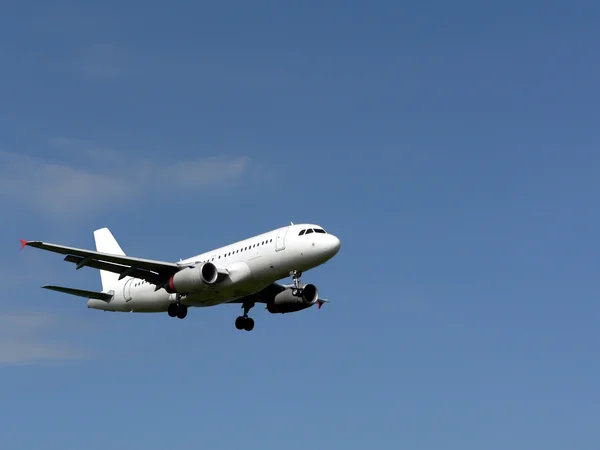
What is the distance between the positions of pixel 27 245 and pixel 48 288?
7.93m

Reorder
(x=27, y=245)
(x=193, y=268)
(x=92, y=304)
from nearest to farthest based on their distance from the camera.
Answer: (x=27, y=245), (x=193, y=268), (x=92, y=304)

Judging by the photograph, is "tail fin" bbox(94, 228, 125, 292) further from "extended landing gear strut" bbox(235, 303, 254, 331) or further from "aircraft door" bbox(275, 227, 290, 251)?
"aircraft door" bbox(275, 227, 290, 251)

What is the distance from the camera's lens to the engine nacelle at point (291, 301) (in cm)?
5584

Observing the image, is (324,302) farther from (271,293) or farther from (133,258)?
(133,258)

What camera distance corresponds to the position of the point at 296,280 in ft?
172

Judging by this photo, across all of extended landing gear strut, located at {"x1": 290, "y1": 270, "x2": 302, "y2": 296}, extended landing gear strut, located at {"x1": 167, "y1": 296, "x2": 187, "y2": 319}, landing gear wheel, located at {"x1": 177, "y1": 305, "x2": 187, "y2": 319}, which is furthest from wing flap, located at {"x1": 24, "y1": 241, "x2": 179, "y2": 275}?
extended landing gear strut, located at {"x1": 290, "y1": 270, "x2": 302, "y2": 296}

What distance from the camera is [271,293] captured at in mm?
59219

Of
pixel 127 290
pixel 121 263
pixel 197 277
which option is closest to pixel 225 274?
pixel 197 277

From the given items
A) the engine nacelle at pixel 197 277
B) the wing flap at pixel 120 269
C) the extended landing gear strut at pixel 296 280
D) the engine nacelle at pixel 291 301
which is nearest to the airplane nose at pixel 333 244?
the extended landing gear strut at pixel 296 280

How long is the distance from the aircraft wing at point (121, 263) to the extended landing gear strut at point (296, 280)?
7.09 metres

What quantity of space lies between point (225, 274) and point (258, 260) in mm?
2110

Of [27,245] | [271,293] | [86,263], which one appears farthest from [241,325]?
[27,245]

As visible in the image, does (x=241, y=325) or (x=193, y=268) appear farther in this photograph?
(x=241, y=325)

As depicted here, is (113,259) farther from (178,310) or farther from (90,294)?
(90,294)
